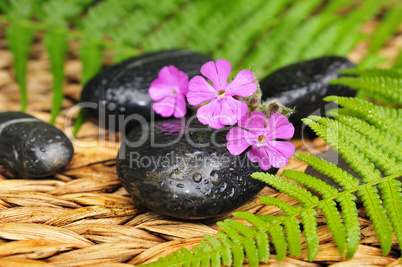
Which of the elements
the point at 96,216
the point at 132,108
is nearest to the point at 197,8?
the point at 132,108

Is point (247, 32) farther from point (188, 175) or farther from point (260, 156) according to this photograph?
point (188, 175)

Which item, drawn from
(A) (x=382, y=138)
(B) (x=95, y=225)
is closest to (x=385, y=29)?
(A) (x=382, y=138)

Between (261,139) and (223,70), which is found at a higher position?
(223,70)

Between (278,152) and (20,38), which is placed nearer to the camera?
(278,152)

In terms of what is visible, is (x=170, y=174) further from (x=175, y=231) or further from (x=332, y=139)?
(x=332, y=139)

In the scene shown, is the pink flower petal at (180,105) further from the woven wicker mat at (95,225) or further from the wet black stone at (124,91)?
the woven wicker mat at (95,225)

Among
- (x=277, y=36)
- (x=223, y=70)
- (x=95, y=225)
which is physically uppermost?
(x=277, y=36)

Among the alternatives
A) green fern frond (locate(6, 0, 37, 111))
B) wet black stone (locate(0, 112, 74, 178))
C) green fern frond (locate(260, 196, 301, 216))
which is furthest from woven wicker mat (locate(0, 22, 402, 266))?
green fern frond (locate(6, 0, 37, 111))

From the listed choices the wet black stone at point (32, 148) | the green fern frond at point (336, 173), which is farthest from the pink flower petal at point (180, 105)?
the green fern frond at point (336, 173)
